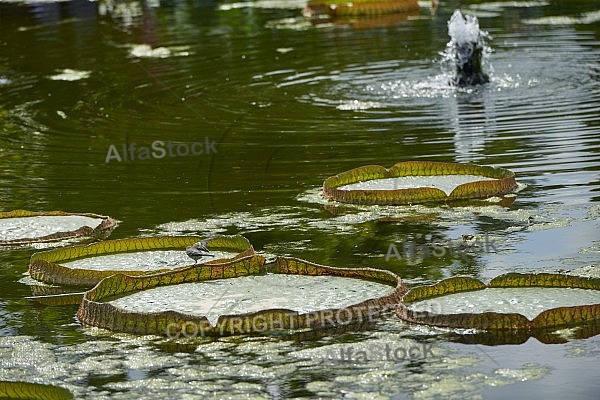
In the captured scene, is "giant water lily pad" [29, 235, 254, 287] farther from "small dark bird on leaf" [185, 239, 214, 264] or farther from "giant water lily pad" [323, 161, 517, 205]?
"giant water lily pad" [323, 161, 517, 205]

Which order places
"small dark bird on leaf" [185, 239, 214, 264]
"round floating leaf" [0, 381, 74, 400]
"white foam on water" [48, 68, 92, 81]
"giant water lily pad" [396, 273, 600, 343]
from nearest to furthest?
"round floating leaf" [0, 381, 74, 400] → "giant water lily pad" [396, 273, 600, 343] → "small dark bird on leaf" [185, 239, 214, 264] → "white foam on water" [48, 68, 92, 81]

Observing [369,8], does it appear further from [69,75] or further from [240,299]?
[240,299]

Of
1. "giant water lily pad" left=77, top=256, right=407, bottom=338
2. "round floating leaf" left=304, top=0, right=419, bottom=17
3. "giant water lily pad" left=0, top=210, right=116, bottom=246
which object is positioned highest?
"giant water lily pad" left=77, top=256, right=407, bottom=338

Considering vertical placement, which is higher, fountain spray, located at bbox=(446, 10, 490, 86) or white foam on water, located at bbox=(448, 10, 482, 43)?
white foam on water, located at bbox=(448, 10, 482, 43)

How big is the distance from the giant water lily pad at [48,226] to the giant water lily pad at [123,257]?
62cm

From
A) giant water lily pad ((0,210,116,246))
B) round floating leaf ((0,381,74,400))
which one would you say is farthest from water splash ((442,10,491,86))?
round floating leaf ((0,381,74,400))

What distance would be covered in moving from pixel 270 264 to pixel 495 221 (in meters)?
1.52

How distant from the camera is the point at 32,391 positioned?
5.34 metres

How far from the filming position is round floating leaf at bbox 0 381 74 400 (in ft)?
17.4

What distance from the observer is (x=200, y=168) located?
1009 centimetres

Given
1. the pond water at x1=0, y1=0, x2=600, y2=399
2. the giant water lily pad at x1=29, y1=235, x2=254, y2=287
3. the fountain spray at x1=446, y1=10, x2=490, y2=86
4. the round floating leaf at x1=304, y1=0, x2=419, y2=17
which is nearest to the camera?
the pond water at x1=0, y1=0, x2=600, y2=399

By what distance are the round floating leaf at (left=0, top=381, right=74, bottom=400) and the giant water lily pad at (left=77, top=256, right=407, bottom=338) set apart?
0.78m

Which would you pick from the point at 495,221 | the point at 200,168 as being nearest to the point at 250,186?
the point at 200,168

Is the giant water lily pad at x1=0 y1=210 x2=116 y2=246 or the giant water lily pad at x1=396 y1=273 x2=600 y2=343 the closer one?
the giant water lily pad at x1=396 y1=273 x2=600 y2=343
